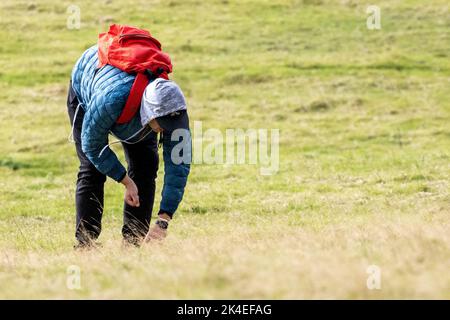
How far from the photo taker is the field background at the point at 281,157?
625 centimetres

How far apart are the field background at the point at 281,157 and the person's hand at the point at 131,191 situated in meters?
0.50

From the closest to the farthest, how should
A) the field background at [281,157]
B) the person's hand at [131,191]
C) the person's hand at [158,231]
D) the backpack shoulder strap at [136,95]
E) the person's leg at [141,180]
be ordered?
the field background at [281,157]
the backpack shoulder strap at [136,95]
the person's hand at [158,231]
the person's hand at [131,191]
the person's leg at [141,180]

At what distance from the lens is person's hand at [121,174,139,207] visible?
8.15 m

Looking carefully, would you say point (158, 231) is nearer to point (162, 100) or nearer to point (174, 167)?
point (174, 167)

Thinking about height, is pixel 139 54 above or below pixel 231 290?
above

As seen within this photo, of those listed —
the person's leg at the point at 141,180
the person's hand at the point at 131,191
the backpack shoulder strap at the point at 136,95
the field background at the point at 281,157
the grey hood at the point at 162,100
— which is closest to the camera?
the field background at the point at 281,157

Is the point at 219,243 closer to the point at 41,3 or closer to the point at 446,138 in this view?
the point at 446,138

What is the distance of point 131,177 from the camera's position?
29.2 ft

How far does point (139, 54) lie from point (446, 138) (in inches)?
646

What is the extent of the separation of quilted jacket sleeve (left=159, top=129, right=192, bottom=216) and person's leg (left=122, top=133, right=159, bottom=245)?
2.97ft

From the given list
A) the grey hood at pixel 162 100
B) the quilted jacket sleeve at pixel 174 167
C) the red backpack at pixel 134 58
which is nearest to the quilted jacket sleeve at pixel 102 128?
the red backpack at pixel 134 58

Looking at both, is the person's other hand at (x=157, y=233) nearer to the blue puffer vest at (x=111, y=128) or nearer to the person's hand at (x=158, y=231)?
the person's hand at (x=158, y=231)

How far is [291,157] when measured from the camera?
21.1 m
